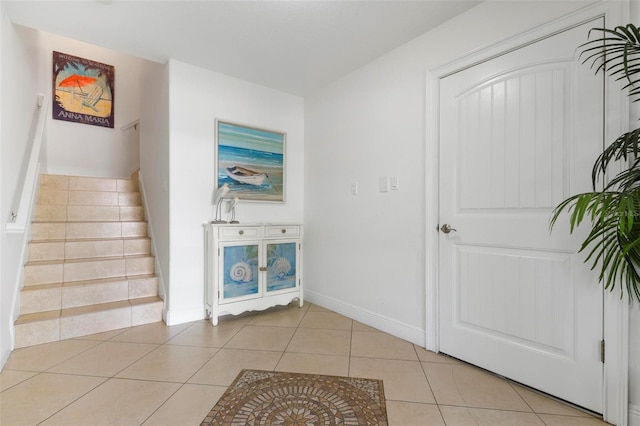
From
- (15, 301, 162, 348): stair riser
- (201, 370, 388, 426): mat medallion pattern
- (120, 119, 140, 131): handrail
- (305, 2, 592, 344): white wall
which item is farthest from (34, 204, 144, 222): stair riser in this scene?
(201, 370, 388, 426): mat medallion pattern

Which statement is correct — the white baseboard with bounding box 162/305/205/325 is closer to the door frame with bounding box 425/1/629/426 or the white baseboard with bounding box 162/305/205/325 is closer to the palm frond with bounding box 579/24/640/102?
the door frame with bounding box 425/1/629/426

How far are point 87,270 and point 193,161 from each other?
4.58ft

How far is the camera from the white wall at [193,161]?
2.61 meters

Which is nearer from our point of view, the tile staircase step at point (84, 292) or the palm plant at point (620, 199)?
the palm plant at point (620, 199)

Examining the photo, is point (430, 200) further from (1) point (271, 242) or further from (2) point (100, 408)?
(2) point (100, 408)

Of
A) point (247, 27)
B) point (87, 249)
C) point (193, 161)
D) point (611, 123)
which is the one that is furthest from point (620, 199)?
point (87, 249)

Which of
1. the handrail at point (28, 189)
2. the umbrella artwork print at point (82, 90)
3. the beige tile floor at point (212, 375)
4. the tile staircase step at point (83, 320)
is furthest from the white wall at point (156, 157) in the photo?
the umbrella artwork print at point (82, 90)

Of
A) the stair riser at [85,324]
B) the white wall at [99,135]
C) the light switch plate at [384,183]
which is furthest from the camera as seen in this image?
the white wall at [99,135]

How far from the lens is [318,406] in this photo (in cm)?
146

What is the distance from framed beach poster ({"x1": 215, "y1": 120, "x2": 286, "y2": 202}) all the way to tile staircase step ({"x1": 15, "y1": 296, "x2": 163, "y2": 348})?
127 centimetres

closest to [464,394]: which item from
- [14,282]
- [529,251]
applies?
[529,251]

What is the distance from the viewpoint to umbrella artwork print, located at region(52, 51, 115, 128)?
13.3ft

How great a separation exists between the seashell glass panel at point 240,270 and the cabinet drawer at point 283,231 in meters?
0.20

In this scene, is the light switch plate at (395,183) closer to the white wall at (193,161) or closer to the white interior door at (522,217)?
the white interior door at (522,217)
